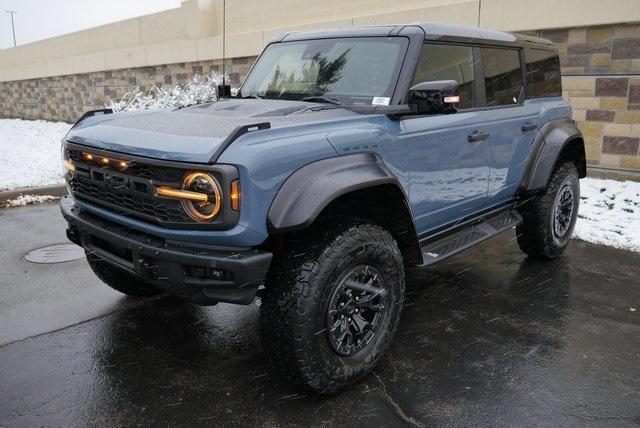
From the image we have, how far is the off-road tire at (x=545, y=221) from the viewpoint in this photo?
4.72 m

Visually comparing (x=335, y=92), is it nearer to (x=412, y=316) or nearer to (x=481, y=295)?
(x=412, y=316)

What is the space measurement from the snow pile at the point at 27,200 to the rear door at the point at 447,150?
596 cm

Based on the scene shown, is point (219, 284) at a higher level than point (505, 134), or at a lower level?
lower

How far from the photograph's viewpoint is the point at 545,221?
4727 millimetres

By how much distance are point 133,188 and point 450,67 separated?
232 cm

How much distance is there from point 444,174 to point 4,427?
288cm

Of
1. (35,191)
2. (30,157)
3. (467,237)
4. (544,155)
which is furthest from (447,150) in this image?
(30,157)

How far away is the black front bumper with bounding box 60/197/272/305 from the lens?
7.83 feet

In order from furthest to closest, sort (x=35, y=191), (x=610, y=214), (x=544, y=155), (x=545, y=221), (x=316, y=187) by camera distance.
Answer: (x=35, y=191)
(x=610, y=214)
(x=545, y=221)
(x=544, y=155)
(x=316, y=187)

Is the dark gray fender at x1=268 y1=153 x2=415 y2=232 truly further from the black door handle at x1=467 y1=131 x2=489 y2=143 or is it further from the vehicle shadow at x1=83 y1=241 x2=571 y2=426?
the black door handle at x1=467 y1=131 x2=489 y2=143

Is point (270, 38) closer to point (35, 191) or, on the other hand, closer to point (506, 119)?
point (35, 191)

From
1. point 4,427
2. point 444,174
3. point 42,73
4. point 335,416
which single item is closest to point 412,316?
point 444,174

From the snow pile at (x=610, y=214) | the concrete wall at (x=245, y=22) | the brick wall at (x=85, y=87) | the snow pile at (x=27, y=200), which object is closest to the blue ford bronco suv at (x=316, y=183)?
the snow pile at (x=610, y=214)

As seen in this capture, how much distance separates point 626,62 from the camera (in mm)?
7082
